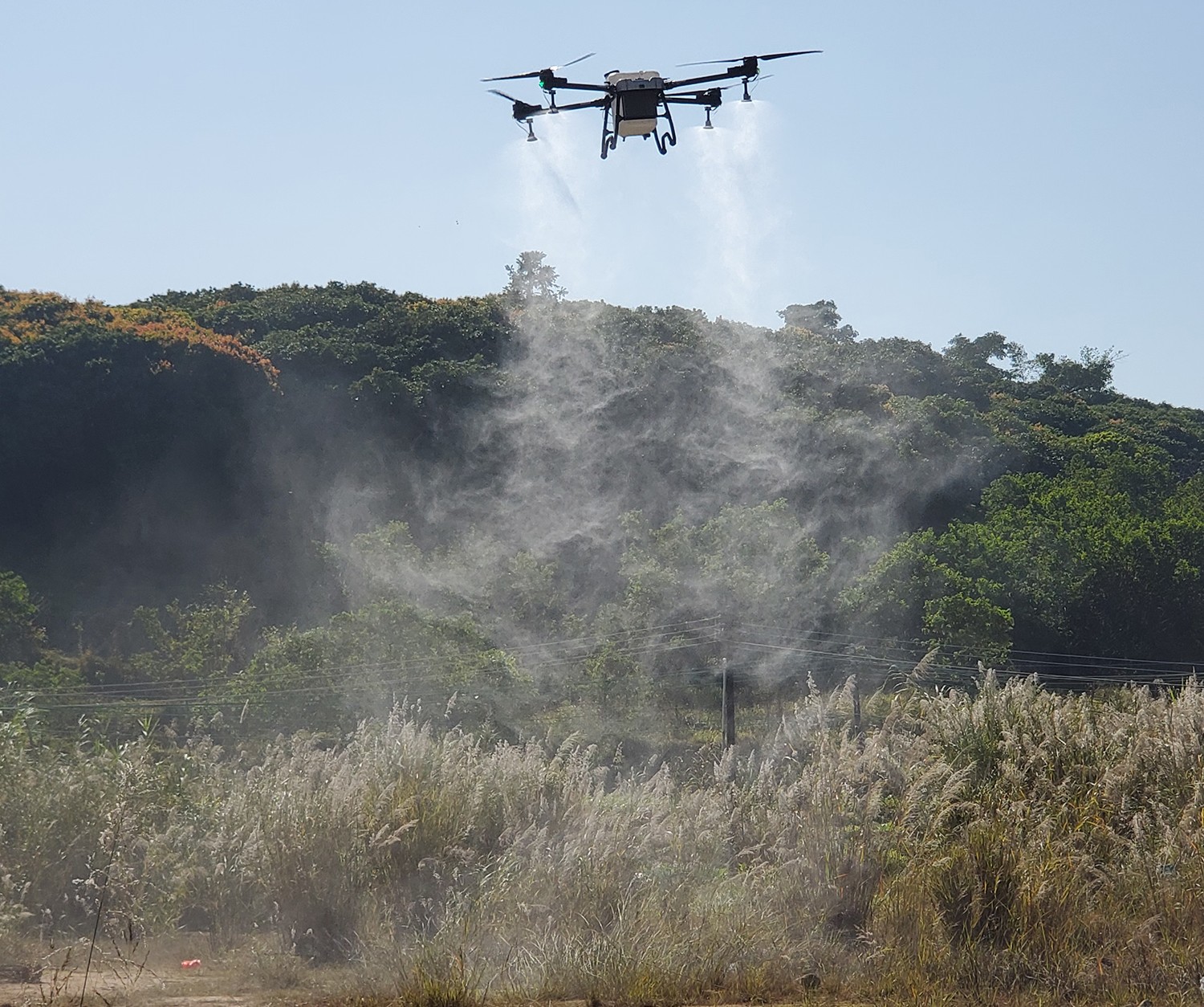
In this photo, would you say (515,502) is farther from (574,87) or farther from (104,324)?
(574,87)

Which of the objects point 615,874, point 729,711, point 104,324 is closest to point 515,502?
point 104,324

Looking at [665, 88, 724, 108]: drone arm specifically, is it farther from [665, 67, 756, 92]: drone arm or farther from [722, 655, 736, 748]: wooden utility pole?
[722, 655, 736, 748]: wooden utility pole

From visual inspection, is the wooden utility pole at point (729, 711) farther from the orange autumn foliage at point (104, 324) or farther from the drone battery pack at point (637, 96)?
the orange autumn foliage at point (104, 324)

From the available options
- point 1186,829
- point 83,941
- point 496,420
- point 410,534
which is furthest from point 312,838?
point 496,420

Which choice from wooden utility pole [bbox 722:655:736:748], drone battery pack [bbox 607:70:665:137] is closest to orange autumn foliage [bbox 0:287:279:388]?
wooden utility pole [bbox 722:655:736:748]

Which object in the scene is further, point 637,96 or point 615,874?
point 637,96

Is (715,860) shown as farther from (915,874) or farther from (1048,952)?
(1048,952)
